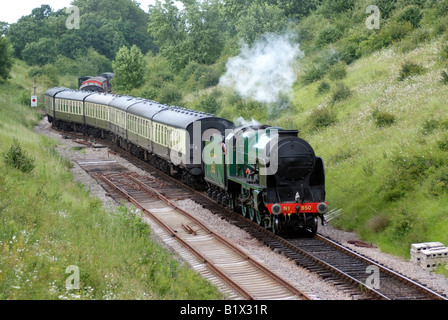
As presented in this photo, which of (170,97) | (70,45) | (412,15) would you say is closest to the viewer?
(412,15)

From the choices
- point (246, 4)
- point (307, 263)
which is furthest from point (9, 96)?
point (307, 263)

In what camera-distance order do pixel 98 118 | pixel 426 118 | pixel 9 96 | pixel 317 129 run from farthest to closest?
pixel 9 96 < pixel 98 118 < pixel 317 129 < pixel 426 118

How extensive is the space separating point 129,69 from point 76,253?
2016 inches

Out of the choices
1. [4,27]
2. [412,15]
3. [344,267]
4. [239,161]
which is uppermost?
[4,27]

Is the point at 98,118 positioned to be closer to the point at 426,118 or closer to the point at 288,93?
the point at 288,93

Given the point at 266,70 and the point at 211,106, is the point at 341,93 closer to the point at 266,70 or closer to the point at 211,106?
the point at 266,70

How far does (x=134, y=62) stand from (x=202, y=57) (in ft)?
24.0

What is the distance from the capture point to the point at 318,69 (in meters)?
36.3

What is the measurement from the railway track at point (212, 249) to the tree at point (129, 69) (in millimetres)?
37558

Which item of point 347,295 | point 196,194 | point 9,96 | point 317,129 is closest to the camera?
point 347,295

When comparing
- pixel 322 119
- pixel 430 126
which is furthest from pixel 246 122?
pixel 322 119

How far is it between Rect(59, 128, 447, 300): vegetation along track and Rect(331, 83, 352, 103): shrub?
1299 centimetres

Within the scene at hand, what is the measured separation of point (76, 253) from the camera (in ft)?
38.4

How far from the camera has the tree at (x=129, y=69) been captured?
60.6 meters
